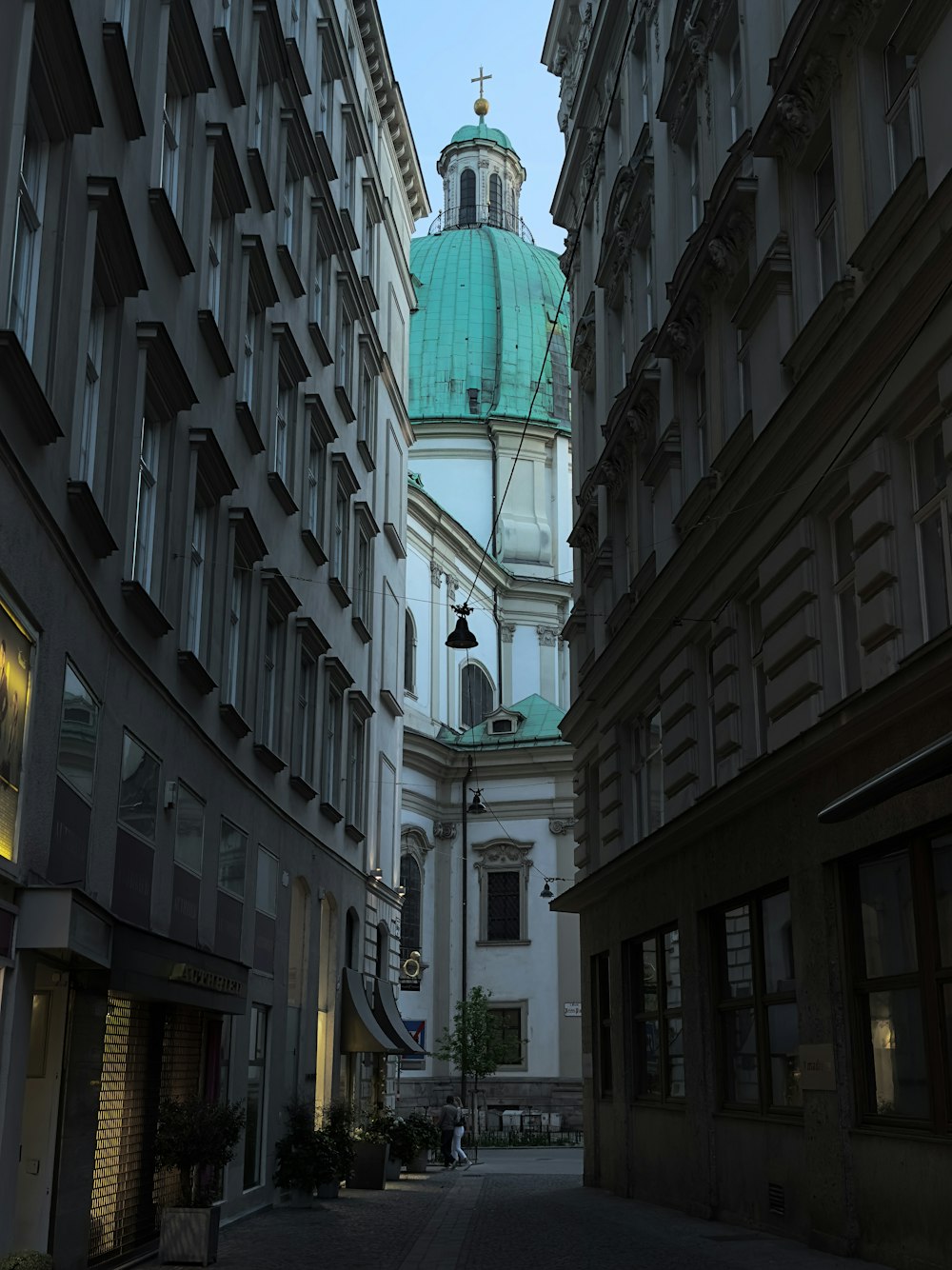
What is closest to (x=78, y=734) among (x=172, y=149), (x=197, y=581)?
(x=197, y=581)

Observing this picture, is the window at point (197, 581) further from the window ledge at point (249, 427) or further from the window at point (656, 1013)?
the window at point (656, 1013)

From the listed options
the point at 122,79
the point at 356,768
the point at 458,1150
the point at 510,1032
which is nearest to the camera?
the point at 122,79

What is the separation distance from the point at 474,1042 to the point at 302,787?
86.1 feet

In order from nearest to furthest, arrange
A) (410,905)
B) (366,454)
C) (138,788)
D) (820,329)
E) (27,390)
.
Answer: (27,390) → (820,329) → (138,788) → (366,454) → (410,905)

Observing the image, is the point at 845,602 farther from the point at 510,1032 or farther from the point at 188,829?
the point at 510,1032

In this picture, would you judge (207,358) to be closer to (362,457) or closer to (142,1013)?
(142,1013)

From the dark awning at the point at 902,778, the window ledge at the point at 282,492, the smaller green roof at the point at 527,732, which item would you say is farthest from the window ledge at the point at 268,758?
the smaller green roof at the point at 527,732

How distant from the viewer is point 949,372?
11172mm

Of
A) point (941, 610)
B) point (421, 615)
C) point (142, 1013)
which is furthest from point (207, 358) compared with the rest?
point (421, 615)

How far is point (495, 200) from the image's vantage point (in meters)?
84.9

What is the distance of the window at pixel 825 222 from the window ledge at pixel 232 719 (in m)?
8.20

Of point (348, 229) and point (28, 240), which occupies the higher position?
point (348, 229)

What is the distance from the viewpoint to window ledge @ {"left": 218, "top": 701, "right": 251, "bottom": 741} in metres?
18.3

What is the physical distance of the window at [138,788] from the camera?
554 inches
